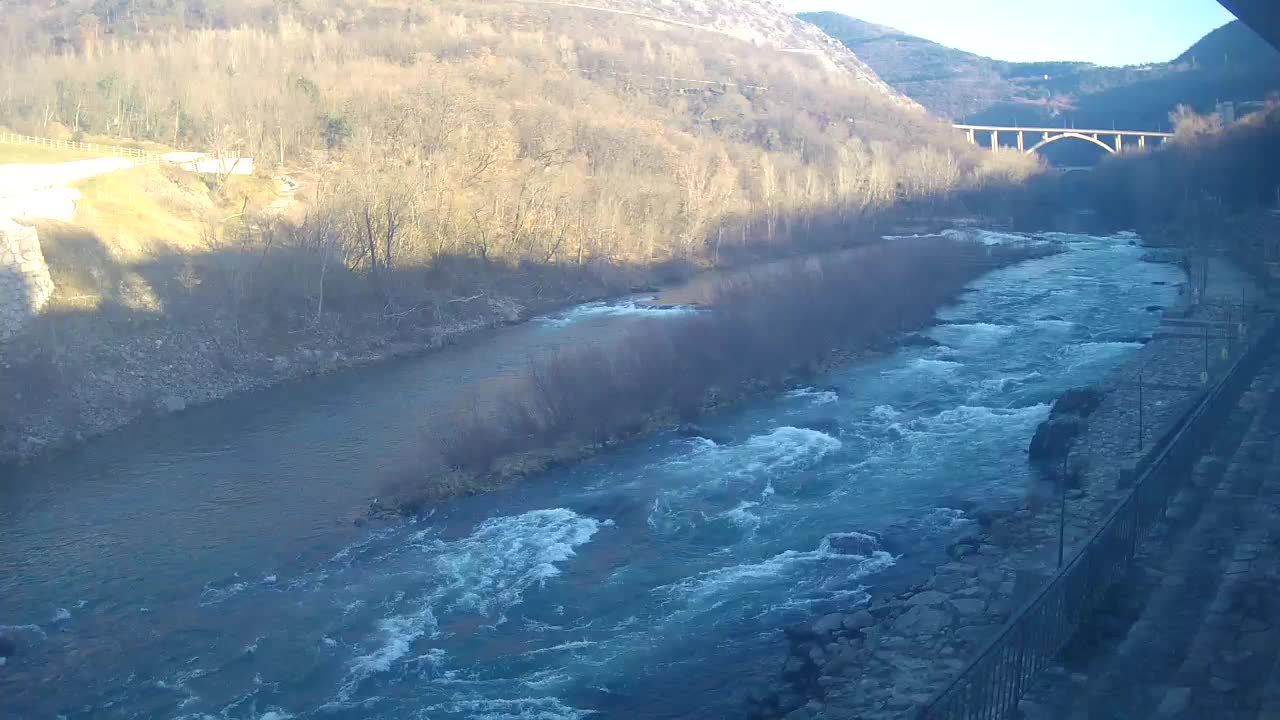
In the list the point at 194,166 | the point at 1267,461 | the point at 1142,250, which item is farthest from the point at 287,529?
the point at 1142,250

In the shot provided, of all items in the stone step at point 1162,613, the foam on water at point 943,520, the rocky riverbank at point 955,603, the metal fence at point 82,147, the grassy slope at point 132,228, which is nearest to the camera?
the stone step at point 1162,613

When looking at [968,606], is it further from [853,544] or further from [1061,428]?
[1061,428]

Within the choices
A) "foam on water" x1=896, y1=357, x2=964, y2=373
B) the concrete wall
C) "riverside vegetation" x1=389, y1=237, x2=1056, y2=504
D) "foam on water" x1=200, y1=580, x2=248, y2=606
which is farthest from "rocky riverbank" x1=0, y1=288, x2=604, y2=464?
"foam on water" x1=896, y1=357, x2=964, y2=373

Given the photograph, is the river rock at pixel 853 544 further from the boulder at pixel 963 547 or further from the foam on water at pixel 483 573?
the foam on water at pixel 483 573

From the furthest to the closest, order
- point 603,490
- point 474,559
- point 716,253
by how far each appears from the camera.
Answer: point 716,253 < point 603,490 < point 474,559

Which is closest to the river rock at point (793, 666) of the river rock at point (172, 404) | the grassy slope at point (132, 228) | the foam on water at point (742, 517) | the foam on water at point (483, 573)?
the foam on water at point (483, 573)

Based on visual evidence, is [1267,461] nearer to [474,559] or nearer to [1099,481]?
[1099,481]

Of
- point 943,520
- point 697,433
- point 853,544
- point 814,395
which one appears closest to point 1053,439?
point 943,520
